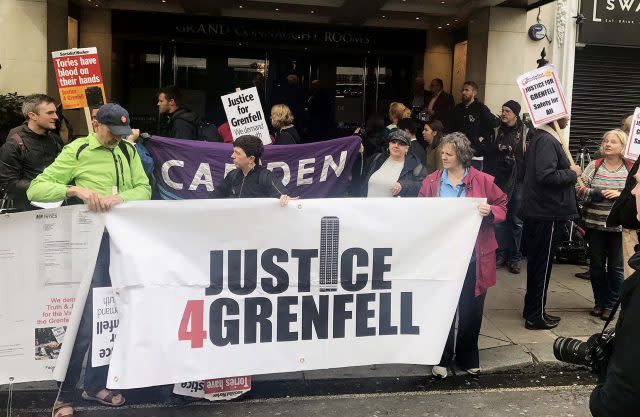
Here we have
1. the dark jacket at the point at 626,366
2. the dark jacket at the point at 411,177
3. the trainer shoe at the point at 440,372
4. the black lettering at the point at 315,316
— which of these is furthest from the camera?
the dark jacket at the point at 411,177

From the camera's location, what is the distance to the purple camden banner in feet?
21.4

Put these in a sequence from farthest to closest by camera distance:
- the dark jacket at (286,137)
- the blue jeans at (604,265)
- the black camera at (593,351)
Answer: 1. the dark jacket at (286,137)
2. the blue jeans at (604,265)
3. the black camera at (593,351)

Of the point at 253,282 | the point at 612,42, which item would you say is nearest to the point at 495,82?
the point at 612,42

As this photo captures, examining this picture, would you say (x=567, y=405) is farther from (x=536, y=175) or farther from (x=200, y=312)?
(x=200, y=312)

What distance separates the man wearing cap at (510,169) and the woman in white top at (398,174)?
276cm

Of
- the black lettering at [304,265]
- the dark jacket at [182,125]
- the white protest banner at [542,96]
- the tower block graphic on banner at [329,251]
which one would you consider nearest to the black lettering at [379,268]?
the tower block graphic on banner at [329,251]

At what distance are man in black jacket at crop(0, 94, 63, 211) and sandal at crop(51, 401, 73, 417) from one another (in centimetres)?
177

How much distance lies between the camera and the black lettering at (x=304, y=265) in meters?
4.39

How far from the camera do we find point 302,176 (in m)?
6.97

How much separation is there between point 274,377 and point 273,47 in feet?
32.4

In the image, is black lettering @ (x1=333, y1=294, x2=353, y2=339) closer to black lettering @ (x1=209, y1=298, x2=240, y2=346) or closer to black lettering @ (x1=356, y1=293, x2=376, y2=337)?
black lettering @ (x1=356, y1=293, x2=376, y2=337)

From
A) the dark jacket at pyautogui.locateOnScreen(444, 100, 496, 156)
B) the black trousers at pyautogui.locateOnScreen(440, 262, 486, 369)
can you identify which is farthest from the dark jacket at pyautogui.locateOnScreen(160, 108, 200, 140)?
the dark jacket at pyautogui.locateOnScreen(444, 100, 496, 156)

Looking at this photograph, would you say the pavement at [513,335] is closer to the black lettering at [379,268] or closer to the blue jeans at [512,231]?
the blue jeans at [512,231]

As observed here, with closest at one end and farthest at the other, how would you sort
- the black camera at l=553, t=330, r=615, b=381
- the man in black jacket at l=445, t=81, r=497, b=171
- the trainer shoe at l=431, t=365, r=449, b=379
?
the black camera at l=553, t=330, r=615, b=381 → the trainer shoe at l=431, t=365, r=449, b=379 → the man in black jacket at l=445, t=81, r=497, b=171
